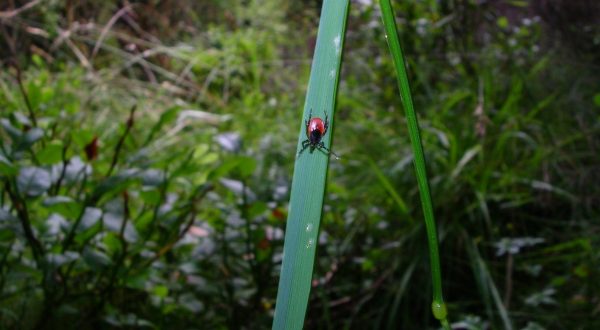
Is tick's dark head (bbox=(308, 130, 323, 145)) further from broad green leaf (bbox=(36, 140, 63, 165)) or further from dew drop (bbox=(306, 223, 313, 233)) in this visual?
broad green leaf (bbox=(36, 140, 63, 165))

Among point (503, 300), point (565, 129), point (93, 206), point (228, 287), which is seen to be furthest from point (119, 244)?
point (565, 129)

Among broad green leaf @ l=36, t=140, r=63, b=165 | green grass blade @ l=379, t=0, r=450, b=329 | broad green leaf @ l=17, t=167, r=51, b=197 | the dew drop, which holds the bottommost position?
the dew drop

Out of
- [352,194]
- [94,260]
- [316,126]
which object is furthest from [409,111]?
[352,194]

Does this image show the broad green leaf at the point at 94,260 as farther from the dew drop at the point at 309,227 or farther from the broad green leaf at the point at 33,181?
the dew drop at the point at 309,227

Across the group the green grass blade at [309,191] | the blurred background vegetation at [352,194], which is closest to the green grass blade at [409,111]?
the green grass blade at [309,191]

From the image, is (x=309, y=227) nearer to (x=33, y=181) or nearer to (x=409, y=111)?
(x=409, y=111)

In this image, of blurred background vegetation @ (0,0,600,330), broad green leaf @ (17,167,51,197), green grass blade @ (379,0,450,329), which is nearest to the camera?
green grass blade @ (379,0,450,329)

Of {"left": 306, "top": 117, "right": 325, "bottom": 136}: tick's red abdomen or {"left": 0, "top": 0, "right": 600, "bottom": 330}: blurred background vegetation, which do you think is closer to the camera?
{"left": 306, "top": 117, "right": 325, "bottom": 136}: tick's red abdomen

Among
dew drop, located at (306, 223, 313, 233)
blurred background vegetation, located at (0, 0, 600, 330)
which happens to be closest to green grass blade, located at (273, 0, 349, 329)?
dew drop, located at (306, 223, 313, 233)
